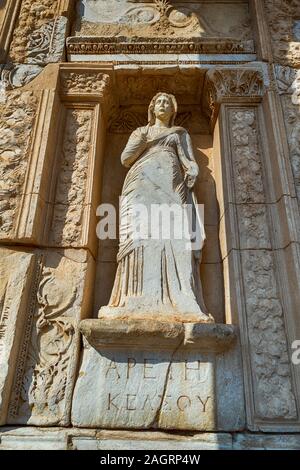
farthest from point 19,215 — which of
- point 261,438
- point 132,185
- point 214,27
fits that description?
point 214,27

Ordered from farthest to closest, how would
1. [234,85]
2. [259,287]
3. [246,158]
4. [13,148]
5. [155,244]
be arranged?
[234,85], [246,158], [13,148], [155,244], [259,287]

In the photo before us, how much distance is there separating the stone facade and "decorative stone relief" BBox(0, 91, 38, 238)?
19mm

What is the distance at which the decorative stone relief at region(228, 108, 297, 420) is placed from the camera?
3.13 metres

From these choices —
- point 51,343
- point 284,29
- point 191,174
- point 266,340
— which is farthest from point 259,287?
point 284,29

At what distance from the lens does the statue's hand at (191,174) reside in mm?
4145

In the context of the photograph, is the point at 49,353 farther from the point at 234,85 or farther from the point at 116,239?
the point at 234,85

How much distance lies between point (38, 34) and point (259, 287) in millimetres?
4376

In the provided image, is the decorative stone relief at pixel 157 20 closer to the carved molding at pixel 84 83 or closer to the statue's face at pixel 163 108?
the carved molding at pixel 84 83

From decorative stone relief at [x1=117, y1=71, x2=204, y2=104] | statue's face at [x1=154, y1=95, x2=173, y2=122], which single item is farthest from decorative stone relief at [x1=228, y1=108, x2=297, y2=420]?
decorative stone relief at [x1=117, y1=71, x2=204, y2=104]

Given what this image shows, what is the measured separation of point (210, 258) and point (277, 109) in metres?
1.96

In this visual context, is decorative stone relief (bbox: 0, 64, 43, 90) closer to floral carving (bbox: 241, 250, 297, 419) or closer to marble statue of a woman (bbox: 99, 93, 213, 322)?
marble statue of a woman (bbox: 99, 93, 213, 322)

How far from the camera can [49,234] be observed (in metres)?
3.79

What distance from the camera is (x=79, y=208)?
156 inches

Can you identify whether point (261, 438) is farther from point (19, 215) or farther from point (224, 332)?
point (19, 215)
